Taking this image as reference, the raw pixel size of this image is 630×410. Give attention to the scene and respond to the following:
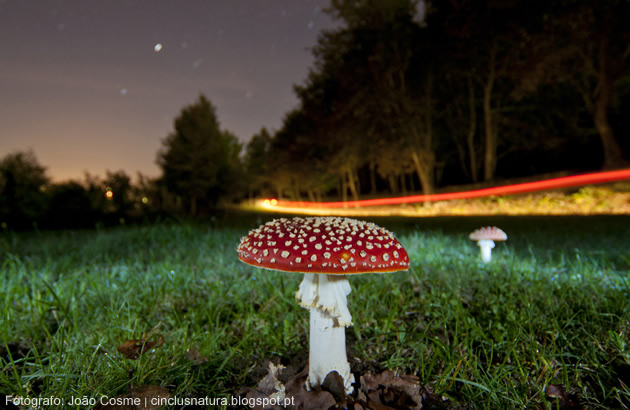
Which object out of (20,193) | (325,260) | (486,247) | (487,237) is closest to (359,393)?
(325,260)

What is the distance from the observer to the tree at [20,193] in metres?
9.64

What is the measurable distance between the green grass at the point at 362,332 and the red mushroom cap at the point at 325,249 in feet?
2.26

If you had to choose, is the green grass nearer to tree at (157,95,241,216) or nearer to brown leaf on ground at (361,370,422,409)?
brown leaf on ground at (361,370,422,409)

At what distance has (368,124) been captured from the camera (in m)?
16.7

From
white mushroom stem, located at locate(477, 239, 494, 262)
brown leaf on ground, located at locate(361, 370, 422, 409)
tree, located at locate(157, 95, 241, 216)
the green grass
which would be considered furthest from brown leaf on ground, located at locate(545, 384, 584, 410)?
tree, located at locate(157, 95, 241, 216)

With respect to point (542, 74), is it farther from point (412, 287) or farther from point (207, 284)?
point (207, 284)

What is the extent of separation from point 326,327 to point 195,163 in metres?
17.2

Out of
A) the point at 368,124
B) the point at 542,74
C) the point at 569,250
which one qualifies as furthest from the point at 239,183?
the point at 569,250

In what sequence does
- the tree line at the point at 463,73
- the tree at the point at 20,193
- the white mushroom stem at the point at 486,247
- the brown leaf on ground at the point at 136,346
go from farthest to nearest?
the tree line at the point at 463,73 → the tree at the point at 20,193 → the white mushroom stem at the point at 486,247 → the brown leaf on ground at the point at 136,346

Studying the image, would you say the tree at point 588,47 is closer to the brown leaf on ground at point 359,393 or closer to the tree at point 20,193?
the brown leaf on ground at point 359,393

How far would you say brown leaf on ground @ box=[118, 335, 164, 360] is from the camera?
1829 millimetres

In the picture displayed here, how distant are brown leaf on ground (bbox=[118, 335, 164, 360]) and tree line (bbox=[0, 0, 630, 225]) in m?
9.58

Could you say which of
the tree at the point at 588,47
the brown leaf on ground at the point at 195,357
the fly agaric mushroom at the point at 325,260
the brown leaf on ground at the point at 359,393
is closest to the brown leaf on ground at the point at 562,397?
the brown leaf on ground at the point at 359,393

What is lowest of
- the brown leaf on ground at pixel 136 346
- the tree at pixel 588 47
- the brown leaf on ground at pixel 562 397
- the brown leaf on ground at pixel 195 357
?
the brown leaf on ground at pixel 562 397
